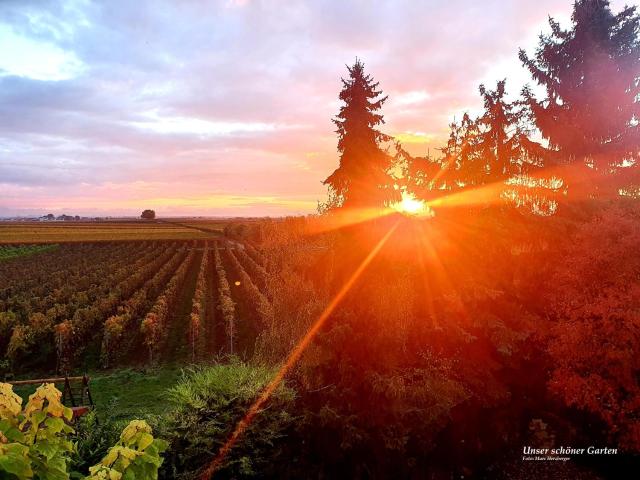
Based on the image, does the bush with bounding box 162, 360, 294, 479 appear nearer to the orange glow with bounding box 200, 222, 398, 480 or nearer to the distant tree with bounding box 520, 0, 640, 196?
the orange glow with bounding box 200, 222, 398, 480

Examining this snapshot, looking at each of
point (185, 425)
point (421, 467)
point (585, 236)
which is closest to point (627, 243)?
point (585, 236)

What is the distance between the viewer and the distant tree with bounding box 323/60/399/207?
22000 millimetres

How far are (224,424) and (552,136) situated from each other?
21.5 m

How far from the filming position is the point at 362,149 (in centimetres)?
2217

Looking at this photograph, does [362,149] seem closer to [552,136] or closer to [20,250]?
[552,136]

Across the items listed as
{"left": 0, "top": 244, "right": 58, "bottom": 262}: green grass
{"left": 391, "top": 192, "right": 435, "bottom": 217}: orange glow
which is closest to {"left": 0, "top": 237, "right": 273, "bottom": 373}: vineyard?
{"left": 391, "top": 192, "right": 435, "bottom": 217}: orange glow

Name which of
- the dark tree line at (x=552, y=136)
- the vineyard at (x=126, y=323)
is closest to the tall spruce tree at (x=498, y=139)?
the dark tree line at (x=552, y=136)

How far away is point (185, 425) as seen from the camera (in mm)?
11250

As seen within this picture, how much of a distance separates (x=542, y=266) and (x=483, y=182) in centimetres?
462

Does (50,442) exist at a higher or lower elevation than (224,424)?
higher

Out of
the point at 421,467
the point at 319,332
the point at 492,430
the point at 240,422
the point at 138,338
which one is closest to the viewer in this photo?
the point at 240,422

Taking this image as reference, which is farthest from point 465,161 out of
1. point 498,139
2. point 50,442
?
point 50,442

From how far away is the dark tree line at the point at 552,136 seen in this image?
60.6 feet

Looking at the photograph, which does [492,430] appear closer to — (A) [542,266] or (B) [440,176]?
(A) [542,266]
